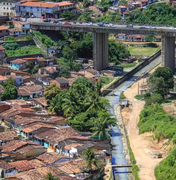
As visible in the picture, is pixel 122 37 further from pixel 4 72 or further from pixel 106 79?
pixel 4 72

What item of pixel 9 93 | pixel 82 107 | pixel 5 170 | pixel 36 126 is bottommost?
pixel 5 170

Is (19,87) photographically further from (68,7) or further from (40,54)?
(68,7)

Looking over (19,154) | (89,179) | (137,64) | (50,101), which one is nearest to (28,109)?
(50,101)

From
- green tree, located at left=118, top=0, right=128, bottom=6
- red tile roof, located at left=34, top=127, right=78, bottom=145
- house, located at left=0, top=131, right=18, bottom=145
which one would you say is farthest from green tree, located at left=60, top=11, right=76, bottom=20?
house, located at left=0, top=131, right=18, bottom=145

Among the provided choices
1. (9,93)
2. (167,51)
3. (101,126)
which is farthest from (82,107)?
(167,51)

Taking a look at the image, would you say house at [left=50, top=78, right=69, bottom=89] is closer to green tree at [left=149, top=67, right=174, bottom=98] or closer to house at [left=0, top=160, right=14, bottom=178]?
green tree at [left=149, top=67, right=174, bottom=98]
